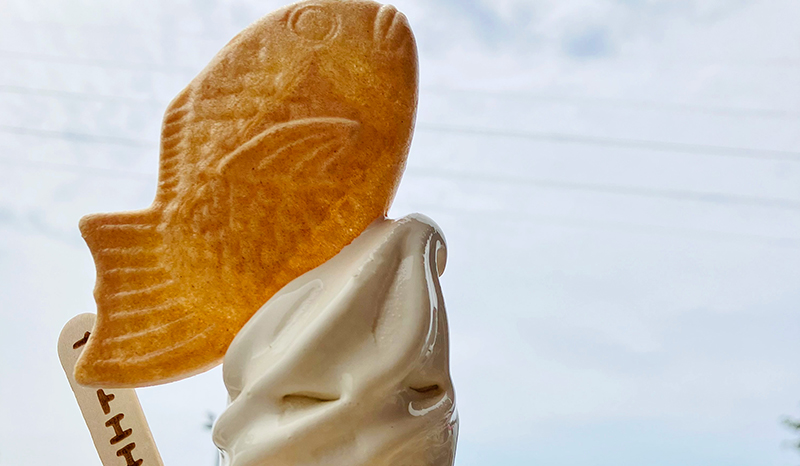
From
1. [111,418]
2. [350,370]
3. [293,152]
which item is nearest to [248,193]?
[293,152]

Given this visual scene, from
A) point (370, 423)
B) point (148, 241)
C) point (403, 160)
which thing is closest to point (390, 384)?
point (370, 423)

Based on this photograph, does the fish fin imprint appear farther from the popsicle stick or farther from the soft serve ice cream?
the popsicle stick

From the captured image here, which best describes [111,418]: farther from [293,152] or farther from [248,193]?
[293,152]

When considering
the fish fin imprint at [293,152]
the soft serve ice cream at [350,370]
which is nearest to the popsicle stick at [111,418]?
the soft serve ice cream at [350,370]

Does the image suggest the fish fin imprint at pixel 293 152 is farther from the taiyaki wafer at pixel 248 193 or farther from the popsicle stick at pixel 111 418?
the popsicle stick at pixel 111 418

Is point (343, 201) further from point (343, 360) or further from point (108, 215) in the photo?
point (108, 215)

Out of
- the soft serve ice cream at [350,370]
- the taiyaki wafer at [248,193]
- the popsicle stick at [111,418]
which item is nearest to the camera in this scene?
the soft serve ice cream at [350,370]
